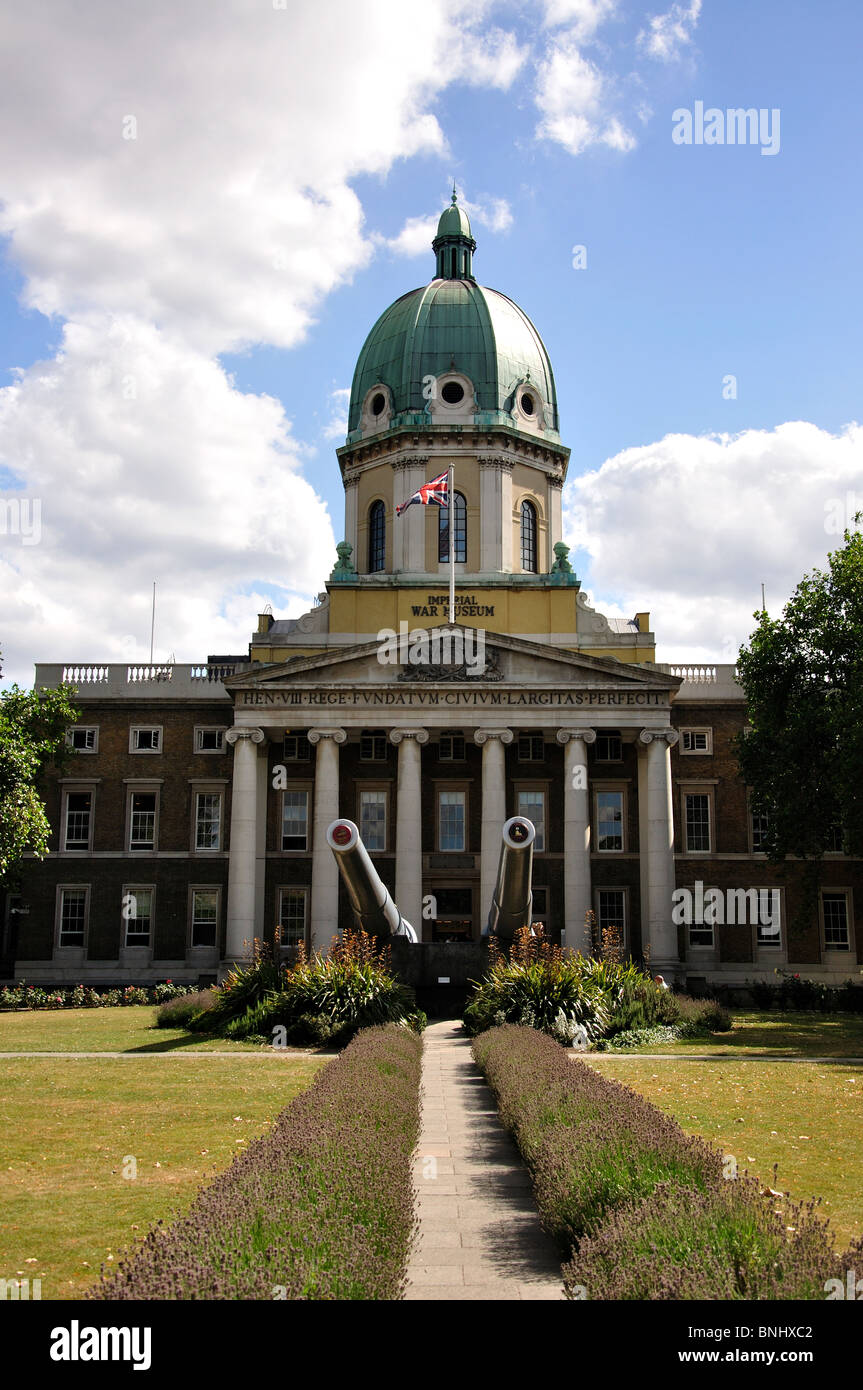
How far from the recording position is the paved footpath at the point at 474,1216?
29.2ft

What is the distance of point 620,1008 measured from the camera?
2800 centimetres

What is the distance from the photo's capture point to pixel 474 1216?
11039 millimetres

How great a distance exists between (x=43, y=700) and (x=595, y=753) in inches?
841

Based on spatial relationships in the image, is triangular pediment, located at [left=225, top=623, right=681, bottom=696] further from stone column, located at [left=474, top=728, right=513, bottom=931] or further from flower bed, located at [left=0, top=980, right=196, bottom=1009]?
flower bed, located at [left=0, top=980, right=196, bottom=1009]

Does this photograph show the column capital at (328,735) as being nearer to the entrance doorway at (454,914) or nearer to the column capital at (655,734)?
the entrance doorway at (454,914)

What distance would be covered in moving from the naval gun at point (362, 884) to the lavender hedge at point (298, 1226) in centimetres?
1189

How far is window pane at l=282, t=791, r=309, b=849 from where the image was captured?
48500 millimetres

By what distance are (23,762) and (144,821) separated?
9.95 m

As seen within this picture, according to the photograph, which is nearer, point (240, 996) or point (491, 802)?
point (240, 996)

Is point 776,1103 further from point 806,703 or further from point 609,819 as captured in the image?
point 609,819

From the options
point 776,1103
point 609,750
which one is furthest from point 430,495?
point 776,1103

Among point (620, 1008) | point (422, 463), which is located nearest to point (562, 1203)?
point (620, 1008)

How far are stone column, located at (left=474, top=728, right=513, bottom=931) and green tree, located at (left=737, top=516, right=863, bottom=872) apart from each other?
902 centimetres

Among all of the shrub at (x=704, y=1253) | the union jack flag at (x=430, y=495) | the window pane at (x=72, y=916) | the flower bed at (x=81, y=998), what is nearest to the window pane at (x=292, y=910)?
the flower bed at (x=81, y=998)
